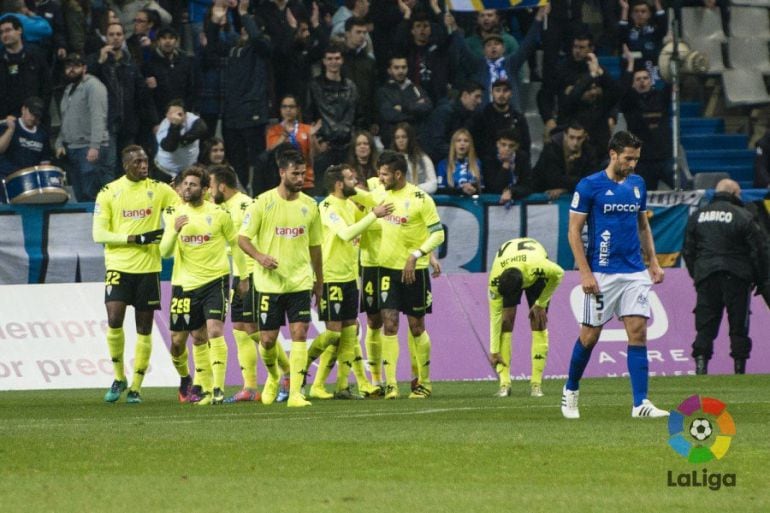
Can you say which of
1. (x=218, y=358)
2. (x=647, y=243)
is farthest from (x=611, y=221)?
(x=218, y=358)

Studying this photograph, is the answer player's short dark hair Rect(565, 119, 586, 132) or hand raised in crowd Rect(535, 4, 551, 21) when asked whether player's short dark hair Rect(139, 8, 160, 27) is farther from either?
player's short dark hair Rect(565, 119, 586, 132)

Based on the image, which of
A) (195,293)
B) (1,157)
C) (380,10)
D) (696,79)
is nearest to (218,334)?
(195,293)

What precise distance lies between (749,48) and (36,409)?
17236 millimetres

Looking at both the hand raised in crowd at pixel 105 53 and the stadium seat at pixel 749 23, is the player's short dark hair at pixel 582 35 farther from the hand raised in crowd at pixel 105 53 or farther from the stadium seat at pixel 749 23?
the hand raised in crowd at pixel 105 53

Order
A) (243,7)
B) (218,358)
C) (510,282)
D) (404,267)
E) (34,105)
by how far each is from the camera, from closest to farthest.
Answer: (218,358)
(510,282)
(404,267)
(34,105)
(243,7)

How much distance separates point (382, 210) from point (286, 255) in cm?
126

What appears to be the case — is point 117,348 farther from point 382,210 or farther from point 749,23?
point 749,23

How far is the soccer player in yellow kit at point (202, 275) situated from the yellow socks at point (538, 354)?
301cm

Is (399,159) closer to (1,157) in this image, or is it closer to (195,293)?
(195,293)

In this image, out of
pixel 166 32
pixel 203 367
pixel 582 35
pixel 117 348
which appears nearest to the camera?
pixel 203 367

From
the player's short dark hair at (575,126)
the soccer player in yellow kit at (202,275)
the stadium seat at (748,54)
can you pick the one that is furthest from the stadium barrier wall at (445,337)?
the stadium seat at (748,54)

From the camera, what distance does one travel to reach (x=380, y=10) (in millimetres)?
25422

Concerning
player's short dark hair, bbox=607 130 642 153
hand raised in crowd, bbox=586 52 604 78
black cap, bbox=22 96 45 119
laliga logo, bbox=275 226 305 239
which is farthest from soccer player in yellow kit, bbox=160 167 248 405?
hand raised in crowd, bbox=586 52 604 78

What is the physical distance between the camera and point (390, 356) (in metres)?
17.4
